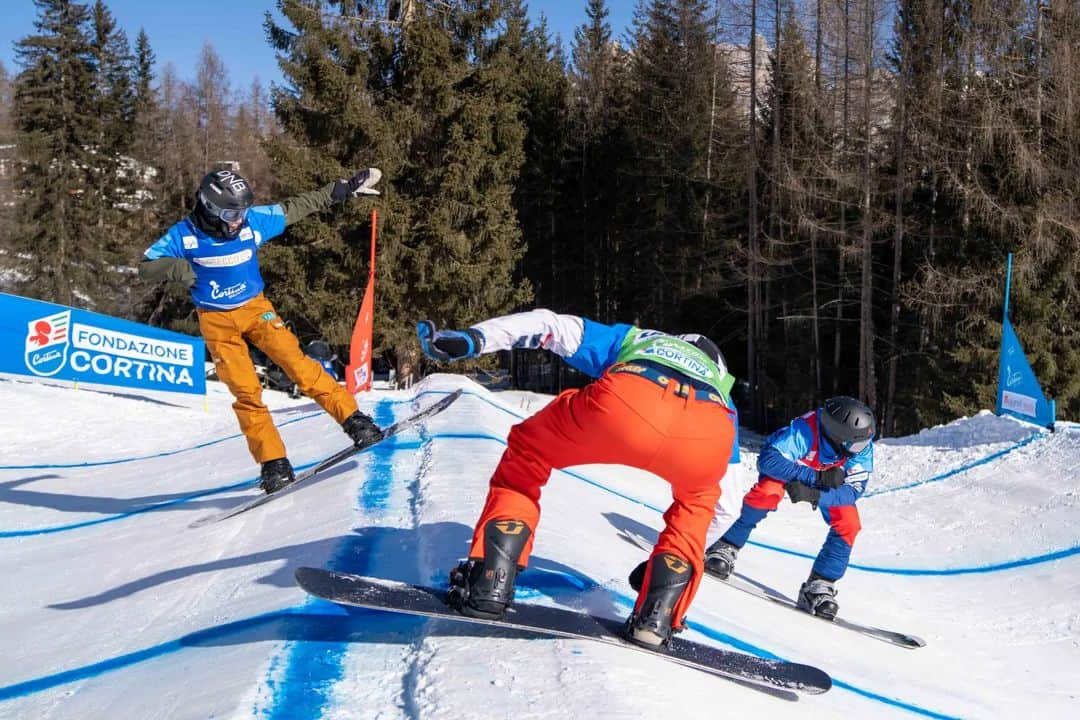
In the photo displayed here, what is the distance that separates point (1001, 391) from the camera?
11898 mm

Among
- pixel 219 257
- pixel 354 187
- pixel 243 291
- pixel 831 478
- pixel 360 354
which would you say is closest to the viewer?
pixel 831 478

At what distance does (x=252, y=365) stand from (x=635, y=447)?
335 centimetres

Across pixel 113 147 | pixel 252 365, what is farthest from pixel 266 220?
pixel 113 147

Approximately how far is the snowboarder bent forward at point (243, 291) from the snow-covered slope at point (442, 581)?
0.42 m

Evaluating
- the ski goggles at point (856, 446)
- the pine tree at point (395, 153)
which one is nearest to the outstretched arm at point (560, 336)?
the ski goggles at point (856, 446)

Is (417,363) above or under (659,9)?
under

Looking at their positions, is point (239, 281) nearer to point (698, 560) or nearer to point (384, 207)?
point (698, 560)

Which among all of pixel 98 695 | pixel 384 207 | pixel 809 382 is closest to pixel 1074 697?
pixel 98 695

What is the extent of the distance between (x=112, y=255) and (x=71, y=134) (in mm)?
4735

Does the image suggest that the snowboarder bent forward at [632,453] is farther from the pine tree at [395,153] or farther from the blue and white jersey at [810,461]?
the pine tree at [395,153]

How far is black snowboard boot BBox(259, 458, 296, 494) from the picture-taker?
5.29 meters

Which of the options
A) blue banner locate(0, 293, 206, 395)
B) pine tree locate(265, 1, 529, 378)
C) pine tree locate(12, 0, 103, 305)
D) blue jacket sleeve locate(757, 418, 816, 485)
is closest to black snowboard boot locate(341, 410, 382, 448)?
blue jacket sleeve locate(757, 418, 816, 485)

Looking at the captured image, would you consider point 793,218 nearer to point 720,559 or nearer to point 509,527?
point 720,559

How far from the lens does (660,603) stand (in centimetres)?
289
